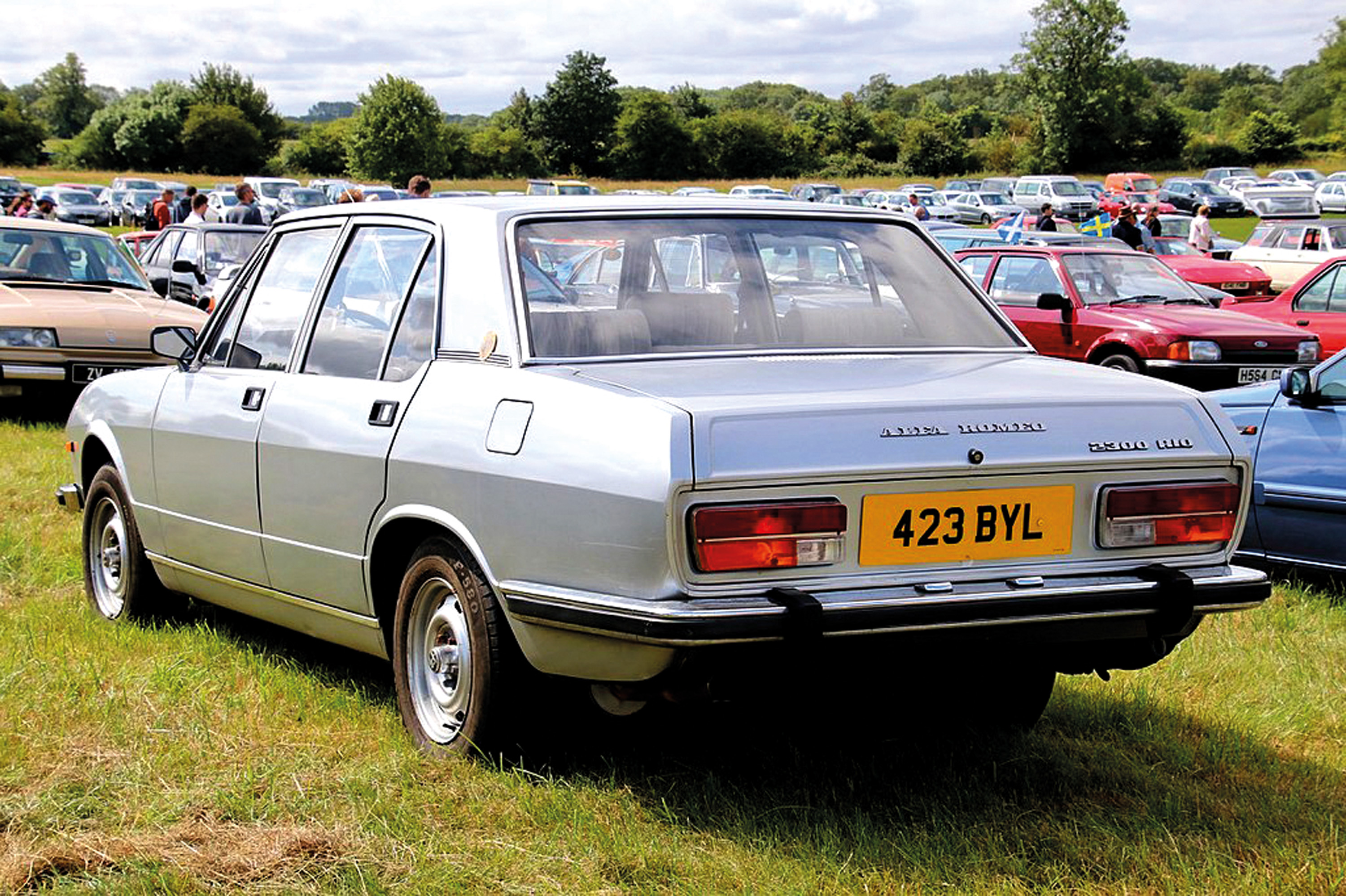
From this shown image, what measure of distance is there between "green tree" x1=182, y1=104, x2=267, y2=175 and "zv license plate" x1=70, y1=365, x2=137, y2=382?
90370mm

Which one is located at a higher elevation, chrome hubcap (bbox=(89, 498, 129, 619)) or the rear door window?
the rear door window

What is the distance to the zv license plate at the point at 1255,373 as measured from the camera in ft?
43.6

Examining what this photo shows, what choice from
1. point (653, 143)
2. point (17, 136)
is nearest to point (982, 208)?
point (653, 143)

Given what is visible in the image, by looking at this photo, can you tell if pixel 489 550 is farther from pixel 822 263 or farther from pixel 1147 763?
pixel 1147 763

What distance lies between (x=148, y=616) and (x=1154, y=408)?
12.8 ft

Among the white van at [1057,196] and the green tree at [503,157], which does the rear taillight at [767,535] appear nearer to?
the white van at [1057,196]

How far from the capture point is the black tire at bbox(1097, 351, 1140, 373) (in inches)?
532

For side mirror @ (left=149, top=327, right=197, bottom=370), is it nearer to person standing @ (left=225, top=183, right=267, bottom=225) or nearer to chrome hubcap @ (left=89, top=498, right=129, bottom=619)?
chrome hubcap @ (left=89, top=498, right=129, bottom=619)

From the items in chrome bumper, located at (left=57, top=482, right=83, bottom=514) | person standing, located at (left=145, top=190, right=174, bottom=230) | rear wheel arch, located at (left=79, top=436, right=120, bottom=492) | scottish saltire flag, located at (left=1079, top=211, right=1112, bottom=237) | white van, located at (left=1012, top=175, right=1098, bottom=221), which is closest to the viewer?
rear wheel arch, located at (left=79, top=436, right=120, bottom=492)

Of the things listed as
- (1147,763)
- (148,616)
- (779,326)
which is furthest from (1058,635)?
(148,616)

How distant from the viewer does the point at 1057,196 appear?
193ft

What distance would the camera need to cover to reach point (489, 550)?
3.96m

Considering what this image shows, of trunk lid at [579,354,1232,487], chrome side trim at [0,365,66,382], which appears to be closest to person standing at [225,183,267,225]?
chrome side trim at [0,365,66,382]

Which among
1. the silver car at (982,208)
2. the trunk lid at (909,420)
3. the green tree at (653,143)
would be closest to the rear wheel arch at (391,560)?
the trunk lid at (909,420)
